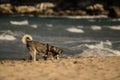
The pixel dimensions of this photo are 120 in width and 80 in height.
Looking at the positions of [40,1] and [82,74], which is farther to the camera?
[40,1]

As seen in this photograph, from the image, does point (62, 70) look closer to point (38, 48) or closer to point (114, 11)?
point (38, 48)

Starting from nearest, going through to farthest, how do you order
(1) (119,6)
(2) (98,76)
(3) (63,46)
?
(2) (98,76), (3) (63,46), (1) (119,6)

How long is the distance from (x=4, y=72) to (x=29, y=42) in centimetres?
337

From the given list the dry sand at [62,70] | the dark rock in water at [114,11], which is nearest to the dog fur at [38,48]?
the dry sand at [62,70]

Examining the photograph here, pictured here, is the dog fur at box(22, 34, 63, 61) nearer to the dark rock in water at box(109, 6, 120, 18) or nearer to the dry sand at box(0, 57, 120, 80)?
the dry sand at box(0, 57, 120, 80)

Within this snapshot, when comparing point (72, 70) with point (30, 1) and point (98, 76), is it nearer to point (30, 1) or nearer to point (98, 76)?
point (98, 76)

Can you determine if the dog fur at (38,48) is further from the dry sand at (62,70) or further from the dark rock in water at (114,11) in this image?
the dark rock in water at (114,11)

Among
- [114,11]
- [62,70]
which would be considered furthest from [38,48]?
[114,11]

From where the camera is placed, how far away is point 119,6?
246 ft

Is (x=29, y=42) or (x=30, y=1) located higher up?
(x=29, y=42)

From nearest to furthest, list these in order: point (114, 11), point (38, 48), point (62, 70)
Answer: point (62, 70), point (38, 48), point (114, 11)

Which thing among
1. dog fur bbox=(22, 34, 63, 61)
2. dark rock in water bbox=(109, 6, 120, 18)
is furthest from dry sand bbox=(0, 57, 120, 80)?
dark rock in water bbox=(109, 6, 120, 18)

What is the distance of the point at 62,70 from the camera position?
13.1m

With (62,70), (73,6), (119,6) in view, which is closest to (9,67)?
(62,70)
